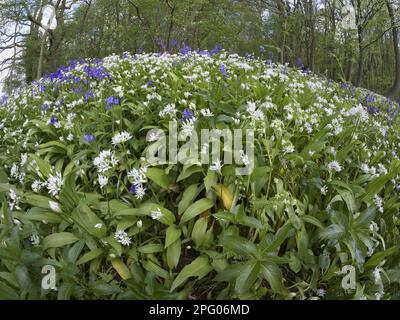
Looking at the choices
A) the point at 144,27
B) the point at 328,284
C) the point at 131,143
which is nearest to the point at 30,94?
the point at 131,143

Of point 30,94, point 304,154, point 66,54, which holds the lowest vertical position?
point 304,154

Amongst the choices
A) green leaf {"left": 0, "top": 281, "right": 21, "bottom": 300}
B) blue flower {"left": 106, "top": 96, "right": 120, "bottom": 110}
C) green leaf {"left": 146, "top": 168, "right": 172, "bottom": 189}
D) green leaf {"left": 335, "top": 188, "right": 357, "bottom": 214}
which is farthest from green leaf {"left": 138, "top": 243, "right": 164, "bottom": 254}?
blue flower {"left": 106, "top": 96, "right": 120, "bottom": 110}

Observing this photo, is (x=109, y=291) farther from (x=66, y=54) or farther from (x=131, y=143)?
(x=66, y=54)

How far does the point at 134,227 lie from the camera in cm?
194

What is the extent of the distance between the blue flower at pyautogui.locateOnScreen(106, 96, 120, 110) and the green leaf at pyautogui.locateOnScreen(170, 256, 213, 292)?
122 centimetres

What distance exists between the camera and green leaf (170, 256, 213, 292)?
175cm

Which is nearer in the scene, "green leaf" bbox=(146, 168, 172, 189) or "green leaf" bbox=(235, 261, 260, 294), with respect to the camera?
"green leaf" bbox=(235, 261, 260, 294)

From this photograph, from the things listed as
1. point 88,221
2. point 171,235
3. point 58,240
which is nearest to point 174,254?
point 171,235

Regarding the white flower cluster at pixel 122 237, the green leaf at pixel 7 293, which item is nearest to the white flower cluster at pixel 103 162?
the white flower cluster at pixel 122 237

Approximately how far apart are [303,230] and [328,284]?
0.31 meters

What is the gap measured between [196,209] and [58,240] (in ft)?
2.10

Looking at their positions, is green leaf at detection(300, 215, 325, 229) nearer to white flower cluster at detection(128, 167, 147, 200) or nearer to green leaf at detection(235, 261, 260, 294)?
green leaf at detection(235, 261, 260, 294)

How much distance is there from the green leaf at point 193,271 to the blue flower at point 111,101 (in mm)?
1217

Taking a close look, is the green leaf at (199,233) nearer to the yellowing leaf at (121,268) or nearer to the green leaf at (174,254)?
the green leaf at (174,254)
